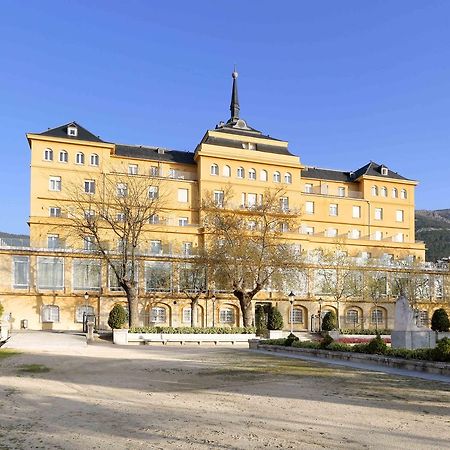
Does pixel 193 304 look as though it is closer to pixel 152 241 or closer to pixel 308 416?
pixel 152 241

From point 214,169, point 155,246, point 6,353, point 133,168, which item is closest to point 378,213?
point 214,169

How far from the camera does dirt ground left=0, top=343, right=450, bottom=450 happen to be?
27.2 feet

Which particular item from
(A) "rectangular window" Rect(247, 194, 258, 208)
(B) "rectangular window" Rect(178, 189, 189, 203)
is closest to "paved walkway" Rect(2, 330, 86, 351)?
(B) "rectangular window" Rect(178, 189, 189, 203)

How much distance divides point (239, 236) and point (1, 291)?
21.2 metres

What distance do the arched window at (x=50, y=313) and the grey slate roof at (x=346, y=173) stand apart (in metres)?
34.7

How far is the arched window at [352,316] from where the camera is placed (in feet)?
181

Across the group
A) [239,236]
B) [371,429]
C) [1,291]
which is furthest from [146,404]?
[1,291]

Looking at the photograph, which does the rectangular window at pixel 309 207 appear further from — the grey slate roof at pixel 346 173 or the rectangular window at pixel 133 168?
the rectangular window at pixel 133 168

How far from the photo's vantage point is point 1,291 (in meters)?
44.9

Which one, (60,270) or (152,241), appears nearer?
(60,270)

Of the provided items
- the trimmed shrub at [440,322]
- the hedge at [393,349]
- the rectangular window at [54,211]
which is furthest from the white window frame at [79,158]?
the trimmed shrub at [440,322]

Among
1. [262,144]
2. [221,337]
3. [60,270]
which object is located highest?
[262,144]

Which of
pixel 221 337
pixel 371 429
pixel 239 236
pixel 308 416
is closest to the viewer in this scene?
A: pixel 371 429

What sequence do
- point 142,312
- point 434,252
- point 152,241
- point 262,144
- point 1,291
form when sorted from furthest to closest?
point 434,252
point 262,144
point 152,241
point 142,312
point 1,291
